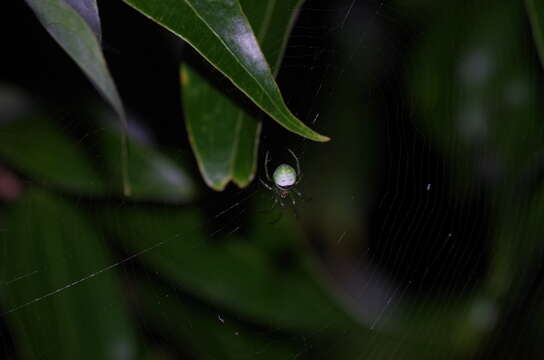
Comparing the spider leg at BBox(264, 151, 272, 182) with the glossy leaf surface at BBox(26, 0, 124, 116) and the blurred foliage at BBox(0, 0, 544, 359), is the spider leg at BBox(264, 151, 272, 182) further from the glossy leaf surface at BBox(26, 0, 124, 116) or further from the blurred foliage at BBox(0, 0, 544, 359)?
the glossy leaf surface at BBox(26, 0, 124, 116)

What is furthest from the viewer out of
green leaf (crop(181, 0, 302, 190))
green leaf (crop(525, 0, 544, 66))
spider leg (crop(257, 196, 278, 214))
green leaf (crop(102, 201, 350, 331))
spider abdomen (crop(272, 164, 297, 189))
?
spider leg (crop(257, 196, 278, 214))

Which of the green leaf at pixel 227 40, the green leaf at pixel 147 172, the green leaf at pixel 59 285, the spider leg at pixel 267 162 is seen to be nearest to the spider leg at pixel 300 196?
the spider leg at pixel 267 162

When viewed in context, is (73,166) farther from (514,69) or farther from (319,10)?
(514,69)

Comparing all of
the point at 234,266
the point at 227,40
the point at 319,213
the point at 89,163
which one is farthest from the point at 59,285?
the point at 227,40

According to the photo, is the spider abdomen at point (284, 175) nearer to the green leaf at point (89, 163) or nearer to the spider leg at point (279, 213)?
the spider leg at point (279, 213)

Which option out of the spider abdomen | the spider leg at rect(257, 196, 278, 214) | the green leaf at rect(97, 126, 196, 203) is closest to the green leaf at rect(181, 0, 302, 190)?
the green leaf at rect(97, 126, 196, 203)

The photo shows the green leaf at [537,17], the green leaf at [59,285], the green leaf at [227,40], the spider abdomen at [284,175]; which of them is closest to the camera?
the green leaf at [227,40]
